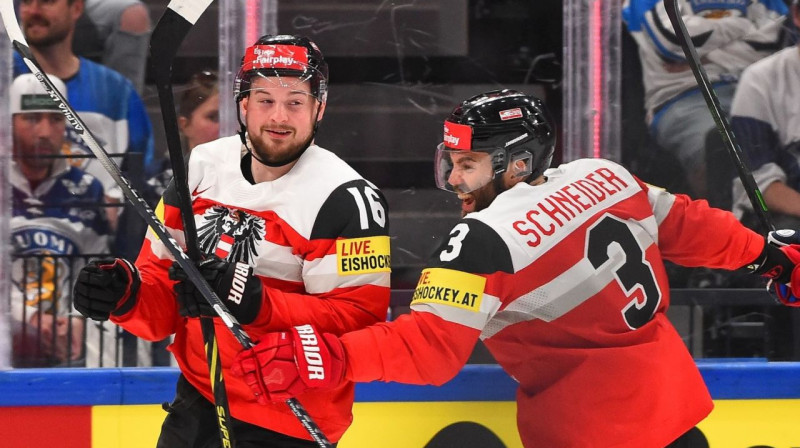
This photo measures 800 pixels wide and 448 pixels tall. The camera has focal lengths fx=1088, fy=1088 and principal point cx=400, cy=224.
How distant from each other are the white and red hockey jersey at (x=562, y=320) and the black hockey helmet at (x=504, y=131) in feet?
0.22

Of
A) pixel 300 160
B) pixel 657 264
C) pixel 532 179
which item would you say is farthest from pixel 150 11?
pixel 657 264

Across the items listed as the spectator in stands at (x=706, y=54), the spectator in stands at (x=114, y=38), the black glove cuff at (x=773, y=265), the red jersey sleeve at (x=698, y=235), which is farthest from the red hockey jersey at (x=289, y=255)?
the spectator in stands at (x=706, y=54)

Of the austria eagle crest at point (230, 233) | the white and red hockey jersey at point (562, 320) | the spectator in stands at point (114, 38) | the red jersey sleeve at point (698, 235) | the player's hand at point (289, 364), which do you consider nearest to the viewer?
the player's hand at point (289, 364)

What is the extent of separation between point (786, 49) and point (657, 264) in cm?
148

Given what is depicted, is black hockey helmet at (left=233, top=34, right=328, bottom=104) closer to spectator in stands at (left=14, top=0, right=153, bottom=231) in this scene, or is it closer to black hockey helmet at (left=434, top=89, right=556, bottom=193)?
black hockey helmet at (left=434, top=89, right=556, bottom=193)

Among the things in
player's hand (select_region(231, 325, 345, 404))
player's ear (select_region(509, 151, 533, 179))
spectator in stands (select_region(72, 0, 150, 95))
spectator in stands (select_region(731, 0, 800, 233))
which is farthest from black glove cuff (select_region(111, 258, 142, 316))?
spectator in stands (select_region(731, 0, 800, 233))

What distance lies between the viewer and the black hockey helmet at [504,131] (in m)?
2.23

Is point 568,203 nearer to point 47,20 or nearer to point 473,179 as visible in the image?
point 473,179

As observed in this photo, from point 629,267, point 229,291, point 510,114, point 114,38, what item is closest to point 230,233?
point 229,291

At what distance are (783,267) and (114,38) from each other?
82.2 inches

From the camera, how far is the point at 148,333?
88.8 inches

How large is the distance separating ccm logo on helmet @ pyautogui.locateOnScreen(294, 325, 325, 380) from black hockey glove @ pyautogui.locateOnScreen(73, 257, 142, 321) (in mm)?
395

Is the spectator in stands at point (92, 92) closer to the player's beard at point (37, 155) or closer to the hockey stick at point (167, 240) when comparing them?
the player's beard at point (37, 155)

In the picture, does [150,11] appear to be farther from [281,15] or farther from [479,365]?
[479,365]
